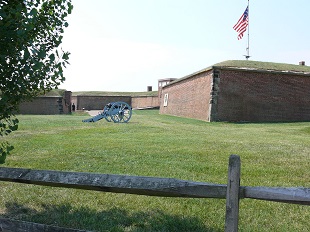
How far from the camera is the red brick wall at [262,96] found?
71.9 feet

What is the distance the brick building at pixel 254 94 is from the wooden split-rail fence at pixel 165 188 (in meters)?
19.2

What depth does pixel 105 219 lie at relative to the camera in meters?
3.86

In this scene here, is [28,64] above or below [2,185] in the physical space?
above

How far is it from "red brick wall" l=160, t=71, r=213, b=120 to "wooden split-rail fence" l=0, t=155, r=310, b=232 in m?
19.7

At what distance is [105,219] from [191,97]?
75.4ft

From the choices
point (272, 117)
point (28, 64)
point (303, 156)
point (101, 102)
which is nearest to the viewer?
point (28, 64)

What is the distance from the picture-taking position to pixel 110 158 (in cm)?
721

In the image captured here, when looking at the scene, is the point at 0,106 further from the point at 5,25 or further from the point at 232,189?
the point at 232,189

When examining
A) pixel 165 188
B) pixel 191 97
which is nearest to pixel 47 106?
pixel 191 97

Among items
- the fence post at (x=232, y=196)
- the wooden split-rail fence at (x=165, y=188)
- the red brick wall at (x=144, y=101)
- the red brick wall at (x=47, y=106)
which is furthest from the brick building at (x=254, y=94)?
the red brick wall at (x=144, y=101)

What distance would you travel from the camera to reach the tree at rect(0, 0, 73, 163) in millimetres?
2994

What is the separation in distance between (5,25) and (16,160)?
4.75 metres

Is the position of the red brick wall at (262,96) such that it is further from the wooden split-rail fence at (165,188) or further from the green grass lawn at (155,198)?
the wooden split-rail fence at (165,188)

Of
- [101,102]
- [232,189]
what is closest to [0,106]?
[232,189]
